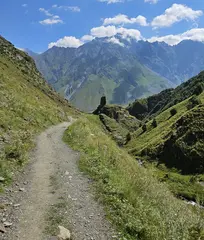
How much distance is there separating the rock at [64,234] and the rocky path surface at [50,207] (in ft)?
0.67

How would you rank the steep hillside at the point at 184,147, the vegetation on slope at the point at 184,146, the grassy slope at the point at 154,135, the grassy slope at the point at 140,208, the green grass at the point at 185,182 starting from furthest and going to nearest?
the grassy slope at the point at 154,135
the vegetation on slope at the point at 184,146
the steep hillside at the point at 184,147
the green grass at the point at 185,182
the grassy slope at the point at 140,208

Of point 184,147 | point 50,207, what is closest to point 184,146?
point 184,147

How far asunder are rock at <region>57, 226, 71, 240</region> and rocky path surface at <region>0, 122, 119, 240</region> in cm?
20

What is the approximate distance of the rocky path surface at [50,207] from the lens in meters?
10.7

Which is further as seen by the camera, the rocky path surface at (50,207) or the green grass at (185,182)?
the green grass at (185,182)

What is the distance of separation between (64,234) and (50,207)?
7.78ft

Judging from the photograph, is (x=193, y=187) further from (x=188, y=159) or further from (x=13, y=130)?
(x=13, y=130)

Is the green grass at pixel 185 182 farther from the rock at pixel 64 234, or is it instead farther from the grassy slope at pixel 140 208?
the rock at pixel 64 234

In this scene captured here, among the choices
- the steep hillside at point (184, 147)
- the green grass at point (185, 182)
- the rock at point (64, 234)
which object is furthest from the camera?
the steep hillside at point (184, 147)

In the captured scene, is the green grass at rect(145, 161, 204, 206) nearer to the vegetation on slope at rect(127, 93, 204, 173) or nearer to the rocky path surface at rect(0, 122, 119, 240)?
the vegetation on slope at rect(127, 93, 204, 173)

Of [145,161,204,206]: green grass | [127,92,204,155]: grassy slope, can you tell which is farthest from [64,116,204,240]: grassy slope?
[127,92,204,155]: grassy slope

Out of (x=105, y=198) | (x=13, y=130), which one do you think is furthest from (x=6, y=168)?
(x=13, y=130)

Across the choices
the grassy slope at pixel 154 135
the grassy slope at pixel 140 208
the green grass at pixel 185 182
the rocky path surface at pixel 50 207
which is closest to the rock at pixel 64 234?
the rocky path surface at pixel 50 207

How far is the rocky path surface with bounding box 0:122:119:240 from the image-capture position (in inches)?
420
